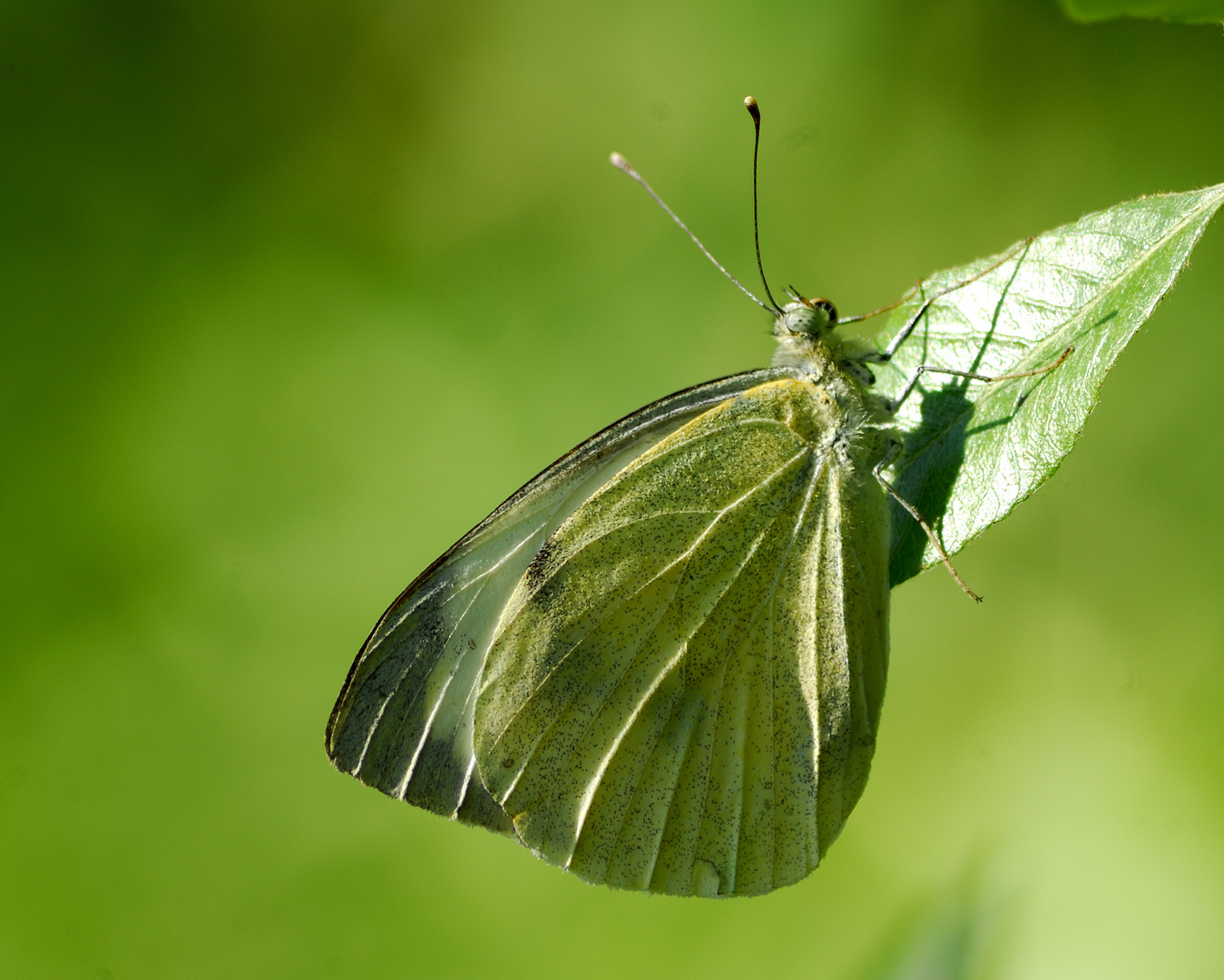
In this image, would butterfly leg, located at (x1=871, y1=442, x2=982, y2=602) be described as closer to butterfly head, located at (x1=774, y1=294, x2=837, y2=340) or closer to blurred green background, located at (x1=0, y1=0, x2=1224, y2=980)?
butterfly head, located at (x1=774, y1=294, x2=837, y2=340)

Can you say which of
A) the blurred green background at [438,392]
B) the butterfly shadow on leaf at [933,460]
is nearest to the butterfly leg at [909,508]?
the butterfly shadow on leaf at [933,460]

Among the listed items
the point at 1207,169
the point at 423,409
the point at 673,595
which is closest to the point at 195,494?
the point at 423,409

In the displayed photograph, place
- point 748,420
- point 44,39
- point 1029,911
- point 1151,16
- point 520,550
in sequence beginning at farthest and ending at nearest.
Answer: point 44,39, point 1029,911, point 520,550, point 748,420, point 1151,16

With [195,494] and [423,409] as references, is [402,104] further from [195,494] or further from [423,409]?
[195,494]

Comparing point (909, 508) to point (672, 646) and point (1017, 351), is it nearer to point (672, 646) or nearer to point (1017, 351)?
point (1017, 351)

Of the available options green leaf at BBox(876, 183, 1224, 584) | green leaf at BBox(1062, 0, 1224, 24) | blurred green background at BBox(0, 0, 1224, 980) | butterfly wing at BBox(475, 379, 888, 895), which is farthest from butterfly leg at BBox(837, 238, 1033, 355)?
blurred green background at BBox(0, 0, 1224, 980)

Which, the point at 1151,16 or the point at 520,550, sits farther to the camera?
the point at 520,550
